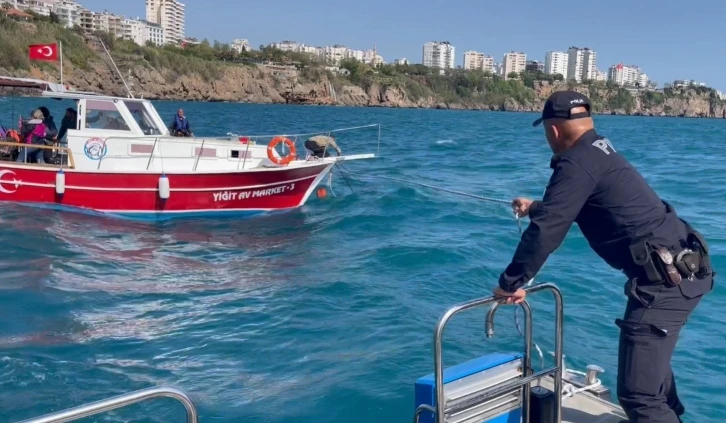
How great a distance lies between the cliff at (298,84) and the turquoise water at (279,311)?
5098cm

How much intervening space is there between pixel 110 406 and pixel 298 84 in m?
127

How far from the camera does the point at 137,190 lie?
13680mm

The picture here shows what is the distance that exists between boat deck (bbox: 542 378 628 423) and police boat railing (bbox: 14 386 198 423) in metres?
2.21

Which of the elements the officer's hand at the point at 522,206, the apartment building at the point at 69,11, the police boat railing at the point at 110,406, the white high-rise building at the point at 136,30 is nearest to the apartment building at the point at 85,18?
the apartment building at the point at 69,11

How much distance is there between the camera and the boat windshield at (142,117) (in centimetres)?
1431

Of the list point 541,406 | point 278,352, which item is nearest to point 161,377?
point 278,352

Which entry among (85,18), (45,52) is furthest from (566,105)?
(85,18)

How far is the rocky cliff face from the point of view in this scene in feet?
281

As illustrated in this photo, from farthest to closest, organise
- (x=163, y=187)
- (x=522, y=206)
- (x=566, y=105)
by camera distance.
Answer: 1. (x=163, y=187)
2. (x=522, y=206)
3. (x=566, y=105)

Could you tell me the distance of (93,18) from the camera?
180 m

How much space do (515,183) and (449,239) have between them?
26.7 feet

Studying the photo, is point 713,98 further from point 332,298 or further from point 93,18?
point 332,298

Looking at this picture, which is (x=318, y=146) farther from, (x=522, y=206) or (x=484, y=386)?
(x=484, y=386)

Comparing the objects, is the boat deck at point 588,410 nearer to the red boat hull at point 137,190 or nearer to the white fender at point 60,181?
the red boat hull at point 137,190
